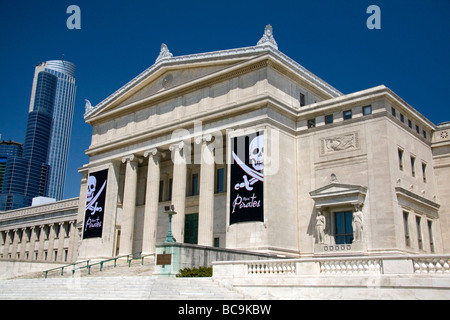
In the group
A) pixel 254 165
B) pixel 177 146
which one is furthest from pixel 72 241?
pixel 254 165

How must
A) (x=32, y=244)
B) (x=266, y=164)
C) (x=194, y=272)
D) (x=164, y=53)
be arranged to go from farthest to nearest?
1. (x=32, y=244)
2. (x=164, y=53)
3. (x=266, y=164)
4. (x=194, y=272)

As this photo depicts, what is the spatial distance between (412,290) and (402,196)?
18934mm

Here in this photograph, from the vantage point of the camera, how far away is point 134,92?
5019cm

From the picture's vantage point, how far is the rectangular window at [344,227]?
36.3 metres

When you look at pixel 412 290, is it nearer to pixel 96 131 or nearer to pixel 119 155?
pixel 119 155

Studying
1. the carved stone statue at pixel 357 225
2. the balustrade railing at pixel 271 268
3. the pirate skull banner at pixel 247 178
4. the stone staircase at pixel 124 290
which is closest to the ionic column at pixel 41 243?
the pirate skull banner at pixel 247 178

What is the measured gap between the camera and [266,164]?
123 feet

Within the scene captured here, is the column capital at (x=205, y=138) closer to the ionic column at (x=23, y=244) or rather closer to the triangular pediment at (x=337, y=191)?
the triangular pediment at (x=337, y=191)

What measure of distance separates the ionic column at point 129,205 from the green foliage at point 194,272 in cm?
2022

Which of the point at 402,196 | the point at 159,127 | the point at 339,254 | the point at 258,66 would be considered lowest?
the point at 339,254

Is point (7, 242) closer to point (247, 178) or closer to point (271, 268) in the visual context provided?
point (247, 178)

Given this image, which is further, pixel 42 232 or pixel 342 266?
pixel 42 232

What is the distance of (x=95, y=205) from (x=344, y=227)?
25506 millimetres
